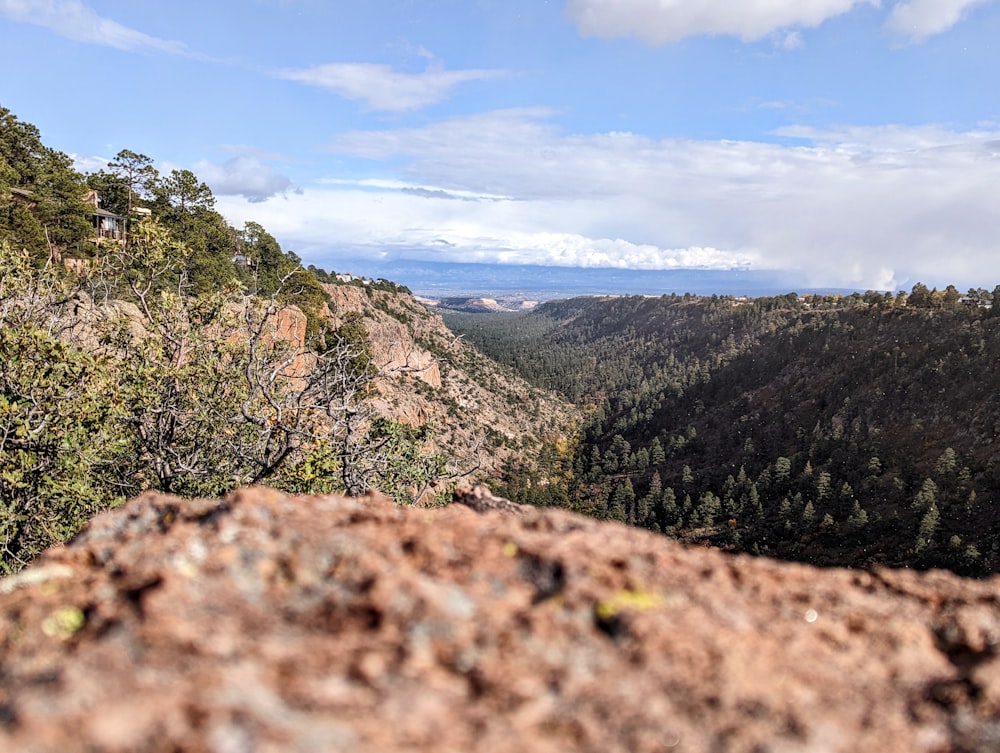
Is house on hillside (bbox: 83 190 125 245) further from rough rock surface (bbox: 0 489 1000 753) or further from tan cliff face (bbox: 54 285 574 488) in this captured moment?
rough rock surface (bbox: 0 489 1000 753)

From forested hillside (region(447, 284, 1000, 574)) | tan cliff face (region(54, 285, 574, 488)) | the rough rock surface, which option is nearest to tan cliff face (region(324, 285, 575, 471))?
tan cliff face (region(54, 285, 574, 488))

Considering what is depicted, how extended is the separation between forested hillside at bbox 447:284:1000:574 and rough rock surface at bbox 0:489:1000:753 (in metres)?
48.9

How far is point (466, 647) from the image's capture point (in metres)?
2.67

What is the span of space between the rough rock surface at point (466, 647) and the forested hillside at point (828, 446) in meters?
48.9

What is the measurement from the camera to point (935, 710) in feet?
8.78

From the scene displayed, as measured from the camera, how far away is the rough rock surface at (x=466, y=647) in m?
2.21

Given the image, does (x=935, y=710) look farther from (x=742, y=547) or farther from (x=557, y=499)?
(x=557, y=499)

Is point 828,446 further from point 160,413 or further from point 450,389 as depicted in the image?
point 160,413

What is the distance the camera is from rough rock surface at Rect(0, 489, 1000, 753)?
2213 millimetres

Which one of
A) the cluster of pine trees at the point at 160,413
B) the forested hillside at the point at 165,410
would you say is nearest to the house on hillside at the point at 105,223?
the forested hillside at the point at 165,410

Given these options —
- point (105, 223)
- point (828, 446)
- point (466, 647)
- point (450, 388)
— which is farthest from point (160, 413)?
point (828, 446)

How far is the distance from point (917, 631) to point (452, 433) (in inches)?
2309

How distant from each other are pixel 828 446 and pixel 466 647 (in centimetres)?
7484

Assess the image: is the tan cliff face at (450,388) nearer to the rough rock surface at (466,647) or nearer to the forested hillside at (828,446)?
the forested hillside at (828,446)
